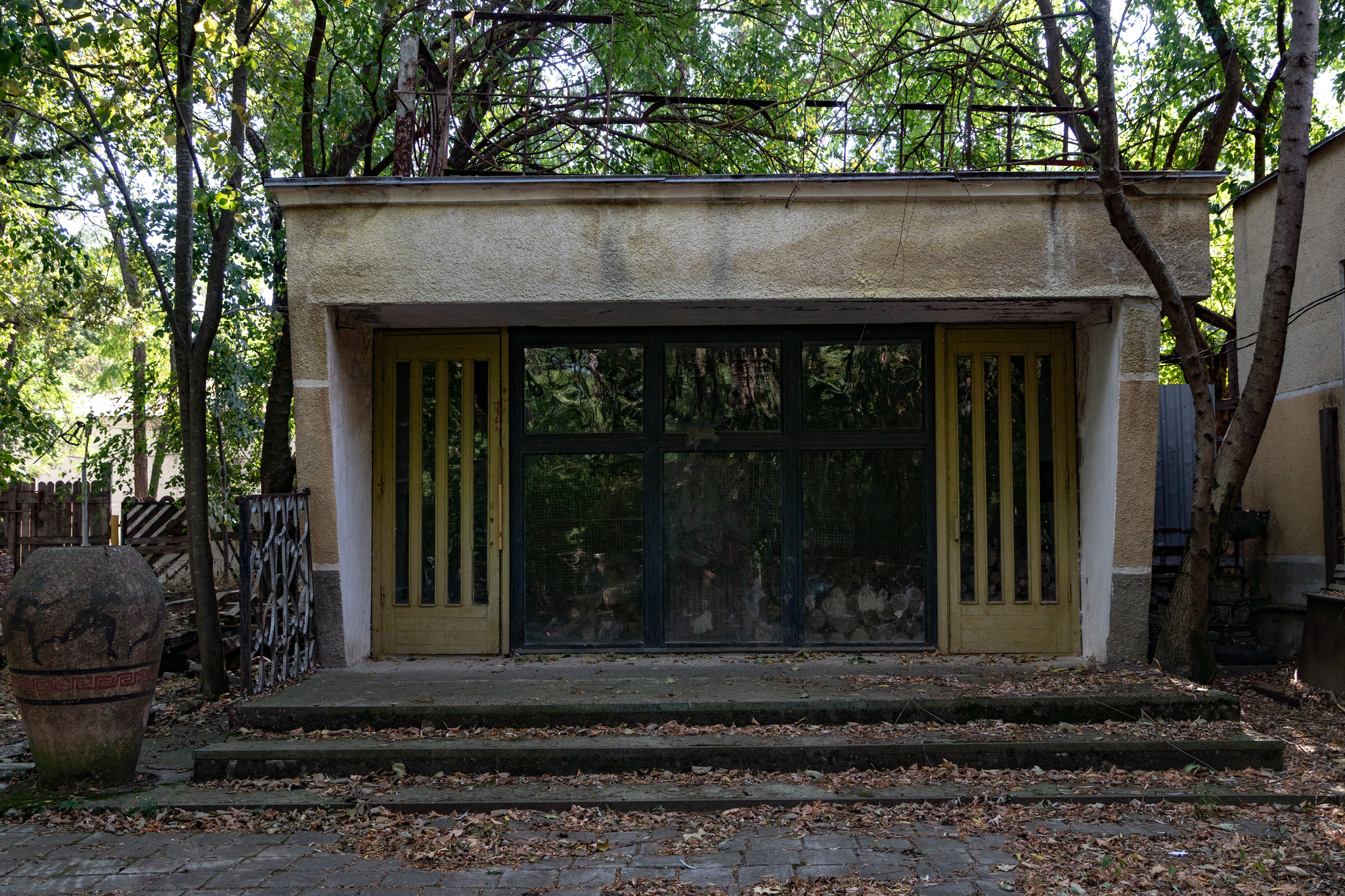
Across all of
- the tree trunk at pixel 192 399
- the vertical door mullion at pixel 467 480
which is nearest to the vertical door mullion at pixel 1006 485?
the vertical door mullion at pixel 467 480

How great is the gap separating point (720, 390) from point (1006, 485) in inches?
95.1

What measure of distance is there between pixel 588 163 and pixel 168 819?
27.3 ft

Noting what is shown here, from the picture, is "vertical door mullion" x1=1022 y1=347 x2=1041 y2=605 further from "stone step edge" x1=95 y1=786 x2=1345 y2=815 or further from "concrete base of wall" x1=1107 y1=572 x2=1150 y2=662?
"stone step edge" x1=95 y1=786 x2=1345 y2=815

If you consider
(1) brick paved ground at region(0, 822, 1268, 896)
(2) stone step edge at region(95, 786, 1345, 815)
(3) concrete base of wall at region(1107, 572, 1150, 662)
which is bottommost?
(1) brick paved ground at region(0, 822, 1268, 896)

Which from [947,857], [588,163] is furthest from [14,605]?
[588,163]

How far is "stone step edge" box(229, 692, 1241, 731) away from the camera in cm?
606

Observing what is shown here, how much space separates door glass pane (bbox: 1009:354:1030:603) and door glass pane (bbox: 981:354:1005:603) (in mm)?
106

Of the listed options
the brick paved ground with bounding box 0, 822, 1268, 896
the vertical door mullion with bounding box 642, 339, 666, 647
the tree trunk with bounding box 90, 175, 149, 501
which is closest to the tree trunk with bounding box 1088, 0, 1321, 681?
the brick paved ground with bounding box 0, 822, 1268, 896

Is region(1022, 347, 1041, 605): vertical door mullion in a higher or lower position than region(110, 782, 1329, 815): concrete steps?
higher

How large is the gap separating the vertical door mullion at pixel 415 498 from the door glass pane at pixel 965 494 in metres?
4.35

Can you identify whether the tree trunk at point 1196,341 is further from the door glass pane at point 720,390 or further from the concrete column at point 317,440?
the concrete column at point 317,440

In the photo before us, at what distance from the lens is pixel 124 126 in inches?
285

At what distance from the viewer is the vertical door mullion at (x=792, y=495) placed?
7934 mm

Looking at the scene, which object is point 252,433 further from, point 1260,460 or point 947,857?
point 1260,460
